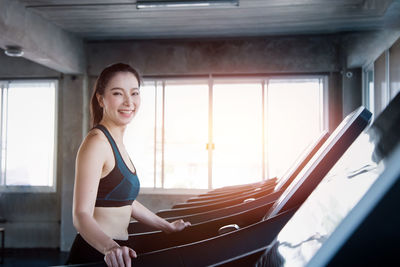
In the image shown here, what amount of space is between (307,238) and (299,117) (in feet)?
18.9

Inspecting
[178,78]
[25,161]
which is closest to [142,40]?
[178,78]

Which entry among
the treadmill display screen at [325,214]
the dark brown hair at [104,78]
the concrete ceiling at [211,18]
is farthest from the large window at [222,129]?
the treadmill display screen at [325,214]

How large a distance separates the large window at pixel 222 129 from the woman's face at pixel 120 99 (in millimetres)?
4617

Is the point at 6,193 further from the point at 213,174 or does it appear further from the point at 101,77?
the point at 101,77

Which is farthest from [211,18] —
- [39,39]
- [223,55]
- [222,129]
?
[39,39]

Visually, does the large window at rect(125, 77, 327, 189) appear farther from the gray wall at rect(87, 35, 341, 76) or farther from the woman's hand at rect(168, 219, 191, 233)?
the woman's hand at rect(168, 219, 191, 233)

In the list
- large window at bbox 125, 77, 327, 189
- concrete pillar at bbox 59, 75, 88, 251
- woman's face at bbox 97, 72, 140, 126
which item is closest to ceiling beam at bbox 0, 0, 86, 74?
concrete pillar at bbox 59, 75, 88, 251

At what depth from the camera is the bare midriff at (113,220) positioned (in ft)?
4.36

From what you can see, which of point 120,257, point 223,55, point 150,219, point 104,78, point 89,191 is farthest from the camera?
point 223,55

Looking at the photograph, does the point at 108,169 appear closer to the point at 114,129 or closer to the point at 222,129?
the point at 114,129

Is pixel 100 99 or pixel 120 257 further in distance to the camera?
pixel 100 99

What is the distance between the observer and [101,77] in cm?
140

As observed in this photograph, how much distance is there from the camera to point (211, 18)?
494 centimetres

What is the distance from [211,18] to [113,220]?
3.98 m
